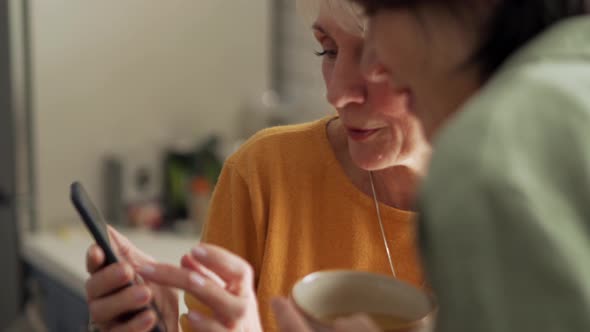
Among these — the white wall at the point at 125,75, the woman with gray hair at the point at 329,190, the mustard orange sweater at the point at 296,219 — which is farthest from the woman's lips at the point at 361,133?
the white wall at the point at 125,75

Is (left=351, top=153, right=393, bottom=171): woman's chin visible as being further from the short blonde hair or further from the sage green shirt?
the sage green shirt

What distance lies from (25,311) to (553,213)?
1862 millimetres

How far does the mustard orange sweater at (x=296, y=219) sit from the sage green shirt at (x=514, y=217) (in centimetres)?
53

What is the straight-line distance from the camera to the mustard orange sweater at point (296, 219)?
95 cm

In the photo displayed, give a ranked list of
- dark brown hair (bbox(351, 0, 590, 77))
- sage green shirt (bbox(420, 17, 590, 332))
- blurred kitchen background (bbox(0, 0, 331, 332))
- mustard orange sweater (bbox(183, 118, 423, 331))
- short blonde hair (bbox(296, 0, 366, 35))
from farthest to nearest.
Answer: blurred kitchen background (bbox(0, 0, 331, 332)) < mustard orange sweater (bbox(183, 118, 423, 331)) < short blonde hair (bbox(296, 0, 366, 35)) < dark brown hair (bbox(351, 0, 590, 77)) < sage green shirt (bbox(420, 17, 590, 332))

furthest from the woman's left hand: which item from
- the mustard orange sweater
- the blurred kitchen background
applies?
the blurred kitchen background

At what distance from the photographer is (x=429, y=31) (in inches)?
19.2

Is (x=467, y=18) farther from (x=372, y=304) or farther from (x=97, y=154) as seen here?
(x=97, y=154)

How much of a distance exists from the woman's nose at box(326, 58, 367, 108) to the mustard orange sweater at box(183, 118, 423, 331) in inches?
6.5

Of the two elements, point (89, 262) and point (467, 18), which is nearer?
point (467, 18)

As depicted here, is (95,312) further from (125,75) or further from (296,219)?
(125,75)

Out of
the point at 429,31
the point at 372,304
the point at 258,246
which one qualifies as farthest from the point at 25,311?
the point at 429,31

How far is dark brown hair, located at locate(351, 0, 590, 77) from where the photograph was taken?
485 mm

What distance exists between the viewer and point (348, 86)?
836 millimetres
